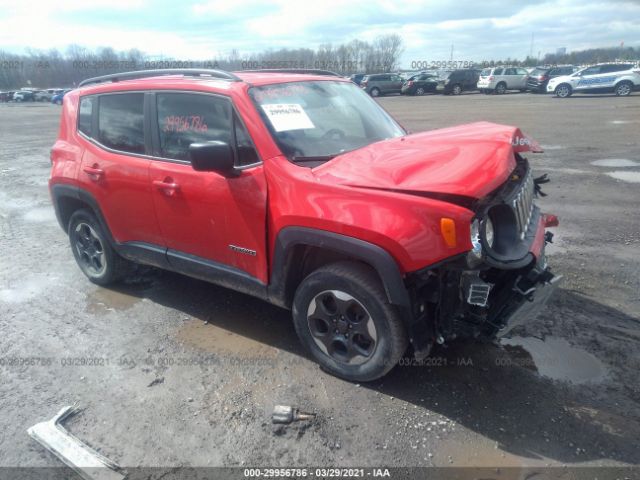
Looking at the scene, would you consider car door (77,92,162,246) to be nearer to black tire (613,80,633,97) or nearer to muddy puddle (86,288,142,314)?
muddy puddle (86,288,142,314)

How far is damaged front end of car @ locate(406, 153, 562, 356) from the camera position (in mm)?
2652

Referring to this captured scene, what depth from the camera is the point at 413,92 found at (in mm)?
35781

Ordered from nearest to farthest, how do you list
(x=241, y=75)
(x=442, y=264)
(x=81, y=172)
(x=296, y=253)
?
1. (x=442, y=264)
2. (x=296, y=253)
3. (x=241, y=75)
4. (x=81, y=172)

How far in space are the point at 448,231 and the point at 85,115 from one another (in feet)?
11.8

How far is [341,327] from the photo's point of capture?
10.2 feet

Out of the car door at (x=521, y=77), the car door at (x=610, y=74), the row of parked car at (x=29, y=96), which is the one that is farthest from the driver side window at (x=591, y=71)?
the row of parked car at (x=29, y=96)

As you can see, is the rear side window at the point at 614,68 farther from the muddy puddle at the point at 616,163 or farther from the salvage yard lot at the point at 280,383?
the salvage yard lot at the point at 280,383

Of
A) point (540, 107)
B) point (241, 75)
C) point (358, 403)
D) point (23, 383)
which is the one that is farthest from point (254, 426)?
point (540, 107)

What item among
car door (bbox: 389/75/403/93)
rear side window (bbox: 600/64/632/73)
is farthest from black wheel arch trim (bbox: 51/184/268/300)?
car door (bbox: 389/75/403/93)

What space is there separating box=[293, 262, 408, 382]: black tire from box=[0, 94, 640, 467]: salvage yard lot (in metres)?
0.17

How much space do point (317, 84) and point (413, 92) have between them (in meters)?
34.0

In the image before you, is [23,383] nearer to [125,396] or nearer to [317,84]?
[125,396]

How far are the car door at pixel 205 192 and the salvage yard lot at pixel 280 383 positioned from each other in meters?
0.67

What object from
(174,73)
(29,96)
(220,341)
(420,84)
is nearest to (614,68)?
(420,84)
